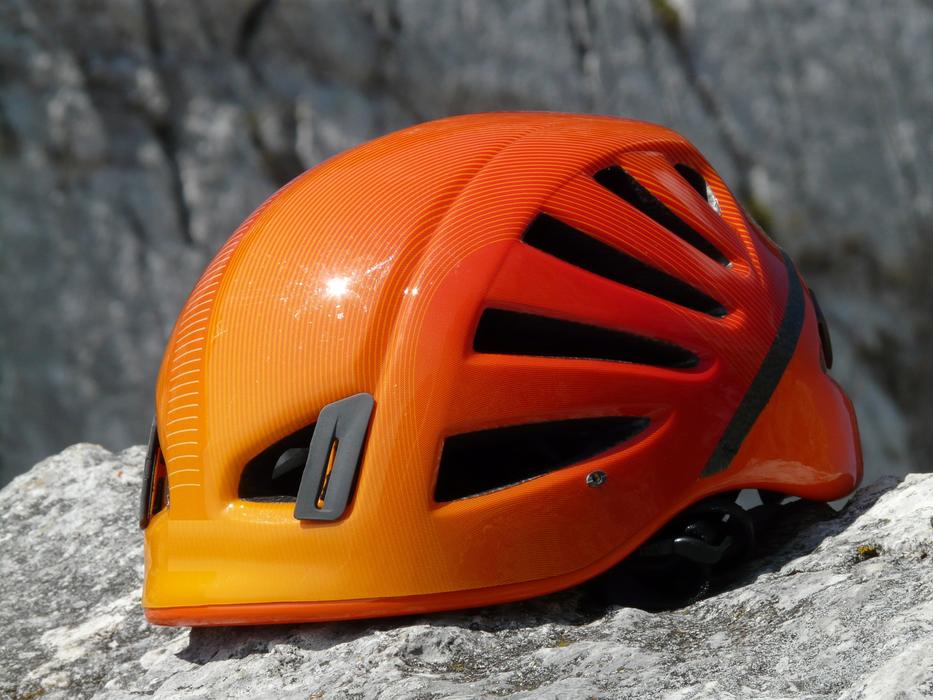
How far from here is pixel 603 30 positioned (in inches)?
402

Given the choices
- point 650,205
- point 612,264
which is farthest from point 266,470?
point 650,205

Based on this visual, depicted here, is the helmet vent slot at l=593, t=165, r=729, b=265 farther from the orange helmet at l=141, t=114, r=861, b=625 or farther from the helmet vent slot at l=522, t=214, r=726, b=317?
the helmet vent slot at l=522, t=214, r=726, b=317

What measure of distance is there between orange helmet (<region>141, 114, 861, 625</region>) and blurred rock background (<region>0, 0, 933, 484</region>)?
709 cm

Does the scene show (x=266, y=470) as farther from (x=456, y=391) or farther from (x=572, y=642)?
(x=572, y=642)

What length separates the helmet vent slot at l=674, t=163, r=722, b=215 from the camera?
2.57 metres

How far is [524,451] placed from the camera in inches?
85.9

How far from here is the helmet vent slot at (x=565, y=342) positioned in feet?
7.00

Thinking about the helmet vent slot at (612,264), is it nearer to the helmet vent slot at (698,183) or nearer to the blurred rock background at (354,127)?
the helmet vent slot at (698,183)

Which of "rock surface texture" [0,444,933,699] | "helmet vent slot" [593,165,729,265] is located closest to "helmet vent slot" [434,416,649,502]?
"rock surface texture" [0,444,933,699]

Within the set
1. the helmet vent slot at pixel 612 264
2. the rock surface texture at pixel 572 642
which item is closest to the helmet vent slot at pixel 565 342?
the helmet vent slot at pixel 612 264

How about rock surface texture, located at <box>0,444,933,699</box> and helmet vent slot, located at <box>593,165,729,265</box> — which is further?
helmet vent slot, located at <box>593,165,729,265</box>

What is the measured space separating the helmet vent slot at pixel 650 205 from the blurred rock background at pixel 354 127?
7.22 metres

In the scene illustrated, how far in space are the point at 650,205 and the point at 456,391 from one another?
2.22 feet

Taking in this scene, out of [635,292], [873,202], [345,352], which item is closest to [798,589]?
[635,292]
